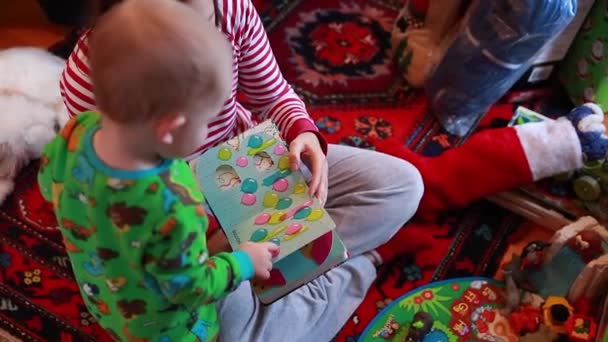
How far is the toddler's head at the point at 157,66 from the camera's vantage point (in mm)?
531

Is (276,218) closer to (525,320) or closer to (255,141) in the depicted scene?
(255,141)

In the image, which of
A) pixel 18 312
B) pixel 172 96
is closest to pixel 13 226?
pixel 18 312

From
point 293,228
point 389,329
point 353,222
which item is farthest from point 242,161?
→ point 389,329

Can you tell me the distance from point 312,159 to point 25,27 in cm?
97

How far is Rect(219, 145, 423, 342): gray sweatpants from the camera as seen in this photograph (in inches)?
40.9

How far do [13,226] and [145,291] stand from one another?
1.96 ft

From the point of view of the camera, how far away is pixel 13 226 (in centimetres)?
120

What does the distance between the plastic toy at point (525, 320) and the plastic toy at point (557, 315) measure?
0.02 m

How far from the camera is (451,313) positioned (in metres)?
1.12

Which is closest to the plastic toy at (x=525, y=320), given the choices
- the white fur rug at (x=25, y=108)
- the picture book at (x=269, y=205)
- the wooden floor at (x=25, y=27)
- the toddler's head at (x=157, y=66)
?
the picture book at (x=269, y=205)

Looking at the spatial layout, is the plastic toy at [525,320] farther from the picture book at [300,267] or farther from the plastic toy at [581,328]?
the picture book at [300,267]

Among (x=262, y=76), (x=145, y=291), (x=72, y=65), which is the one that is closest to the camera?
(x=145, y=291)

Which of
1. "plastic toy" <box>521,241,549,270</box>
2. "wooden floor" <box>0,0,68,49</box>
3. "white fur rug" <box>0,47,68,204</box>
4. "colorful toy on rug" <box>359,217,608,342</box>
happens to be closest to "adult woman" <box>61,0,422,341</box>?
"colorful toy on rug" <box>359,217,608,342</box>

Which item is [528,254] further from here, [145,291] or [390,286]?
[145,291]
